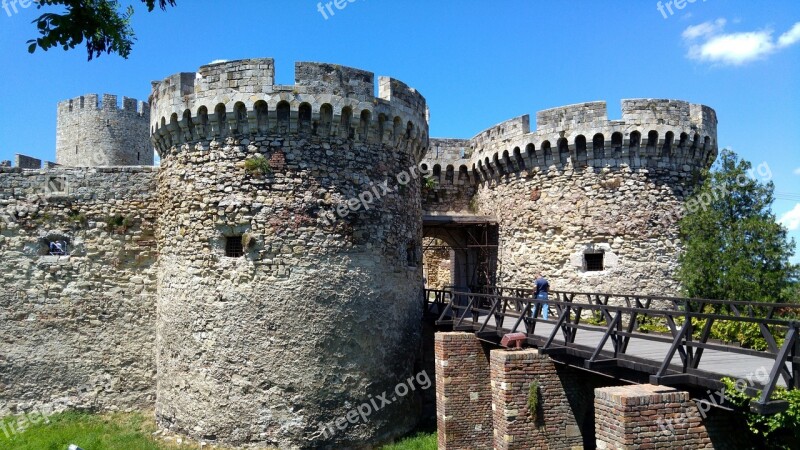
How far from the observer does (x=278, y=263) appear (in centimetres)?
1223

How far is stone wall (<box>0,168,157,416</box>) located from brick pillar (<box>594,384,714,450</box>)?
1140 centimetres

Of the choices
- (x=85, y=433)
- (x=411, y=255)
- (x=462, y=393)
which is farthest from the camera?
(x=411, y=255)

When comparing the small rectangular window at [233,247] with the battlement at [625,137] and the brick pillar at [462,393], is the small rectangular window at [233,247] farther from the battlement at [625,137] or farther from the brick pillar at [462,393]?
the battlement at [625,137]

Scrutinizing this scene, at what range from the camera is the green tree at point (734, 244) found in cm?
1533

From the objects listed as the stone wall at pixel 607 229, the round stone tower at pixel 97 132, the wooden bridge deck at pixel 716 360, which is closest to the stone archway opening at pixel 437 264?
the stone wall at pixel 607 229

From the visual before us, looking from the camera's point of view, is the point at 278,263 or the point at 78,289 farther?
the point at 78,289

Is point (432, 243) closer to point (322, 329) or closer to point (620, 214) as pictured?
point (620, 214)

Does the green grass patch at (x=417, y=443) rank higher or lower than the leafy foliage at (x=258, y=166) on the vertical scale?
lower

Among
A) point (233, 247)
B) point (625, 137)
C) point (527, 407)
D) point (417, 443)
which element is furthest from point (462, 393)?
point (625, 137)

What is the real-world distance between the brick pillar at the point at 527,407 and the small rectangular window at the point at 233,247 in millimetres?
5802

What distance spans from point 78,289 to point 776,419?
48.4ft

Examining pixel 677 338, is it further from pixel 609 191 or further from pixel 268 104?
pixel 609 191

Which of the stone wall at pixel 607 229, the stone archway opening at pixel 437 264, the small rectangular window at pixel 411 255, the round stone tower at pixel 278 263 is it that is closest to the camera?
the round stone tower at pixel 278 263

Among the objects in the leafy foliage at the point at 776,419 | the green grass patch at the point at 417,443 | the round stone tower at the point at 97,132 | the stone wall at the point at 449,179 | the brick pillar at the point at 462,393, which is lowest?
the green grass patch at the point at 417,443
